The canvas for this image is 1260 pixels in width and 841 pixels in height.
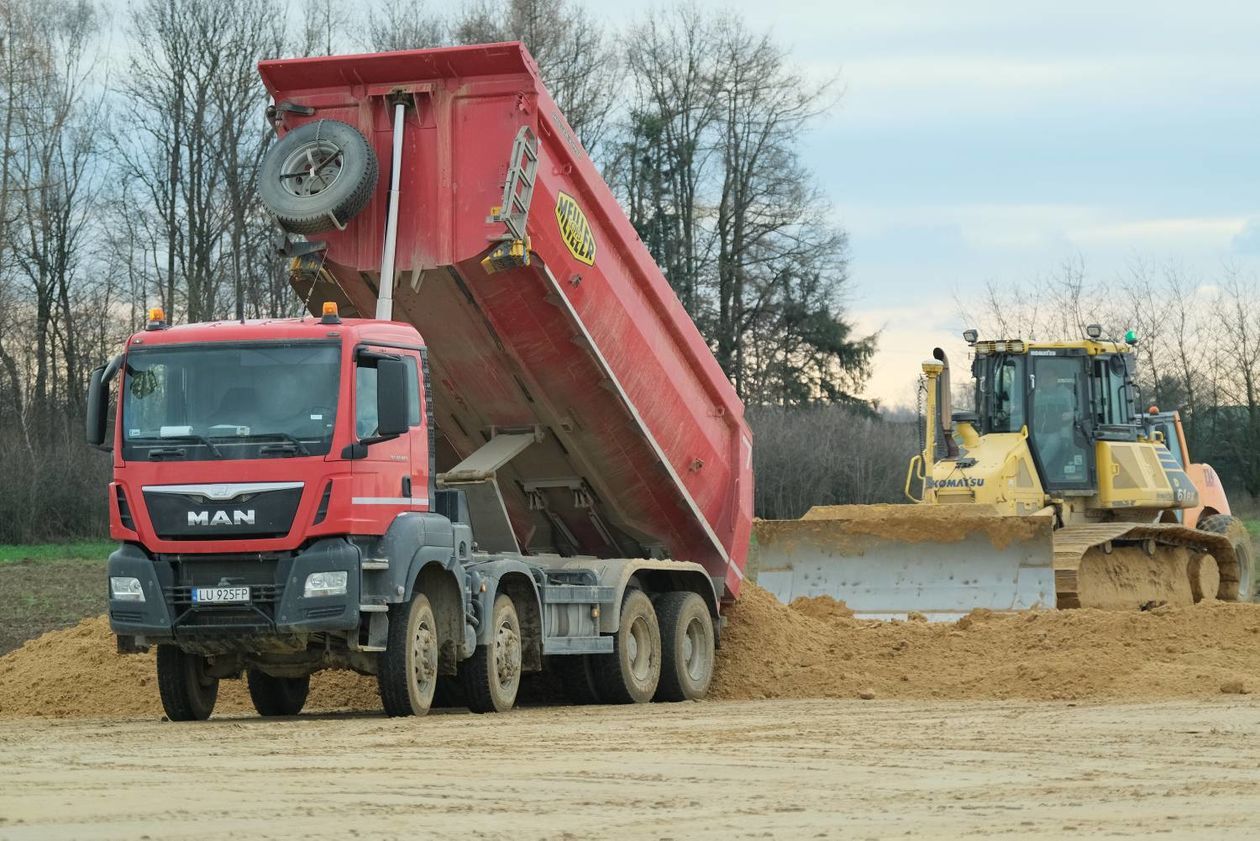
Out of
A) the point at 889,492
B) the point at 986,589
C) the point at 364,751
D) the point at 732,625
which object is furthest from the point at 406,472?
the point at 889,492

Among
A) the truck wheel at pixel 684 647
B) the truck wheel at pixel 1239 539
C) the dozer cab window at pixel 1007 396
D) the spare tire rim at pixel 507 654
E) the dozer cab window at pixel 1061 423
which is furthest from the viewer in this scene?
the truck wheel at pixel 1239 539

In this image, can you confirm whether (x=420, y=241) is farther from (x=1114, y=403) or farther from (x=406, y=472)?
(x=1114, y=403)

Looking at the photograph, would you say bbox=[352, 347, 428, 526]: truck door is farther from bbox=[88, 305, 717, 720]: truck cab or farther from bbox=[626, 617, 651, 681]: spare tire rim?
bbox=[626, 617, 651, 681]: spare tire rim

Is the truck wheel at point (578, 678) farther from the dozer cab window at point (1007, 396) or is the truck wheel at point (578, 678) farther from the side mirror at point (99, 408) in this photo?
the dozer cab window at point (1007, 396)

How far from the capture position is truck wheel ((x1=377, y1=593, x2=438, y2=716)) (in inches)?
446

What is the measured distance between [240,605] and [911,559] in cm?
924

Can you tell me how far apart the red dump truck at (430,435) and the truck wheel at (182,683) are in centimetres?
2

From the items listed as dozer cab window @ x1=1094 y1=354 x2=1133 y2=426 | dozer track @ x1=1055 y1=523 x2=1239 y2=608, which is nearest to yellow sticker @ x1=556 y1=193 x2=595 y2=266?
dozer track @ x1=1055 y1=523 x2=1239 y2=608

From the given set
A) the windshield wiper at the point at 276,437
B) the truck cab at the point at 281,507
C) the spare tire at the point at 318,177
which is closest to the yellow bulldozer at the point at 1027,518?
the truck cab at the point at 281,507

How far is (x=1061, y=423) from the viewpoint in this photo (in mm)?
20703

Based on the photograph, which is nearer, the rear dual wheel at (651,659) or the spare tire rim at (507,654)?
the spare tire rim at (507,654)

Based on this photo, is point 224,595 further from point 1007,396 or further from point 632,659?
point 1007,396

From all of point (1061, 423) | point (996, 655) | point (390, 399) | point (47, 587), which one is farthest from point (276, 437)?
point (47, 587)

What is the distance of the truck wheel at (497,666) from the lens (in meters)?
12.1
